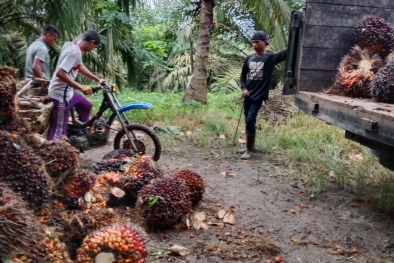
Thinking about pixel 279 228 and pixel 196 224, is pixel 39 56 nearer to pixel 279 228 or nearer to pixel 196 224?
A: pixel 196 224

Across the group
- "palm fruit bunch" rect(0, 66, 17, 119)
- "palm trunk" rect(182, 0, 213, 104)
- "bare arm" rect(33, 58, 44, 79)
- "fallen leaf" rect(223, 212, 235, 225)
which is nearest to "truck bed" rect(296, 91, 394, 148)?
"fallen leaf" rect(223, 212, 235, 225)

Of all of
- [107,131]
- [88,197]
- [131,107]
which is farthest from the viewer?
[107,131]

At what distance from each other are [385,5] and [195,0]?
822 cm

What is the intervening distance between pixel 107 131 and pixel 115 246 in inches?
115

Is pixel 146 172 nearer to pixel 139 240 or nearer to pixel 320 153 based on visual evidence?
pixel 139 240

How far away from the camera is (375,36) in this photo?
3.76 meters

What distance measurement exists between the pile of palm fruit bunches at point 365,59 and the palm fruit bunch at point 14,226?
2.59 meters

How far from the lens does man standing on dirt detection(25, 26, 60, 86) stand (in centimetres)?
549

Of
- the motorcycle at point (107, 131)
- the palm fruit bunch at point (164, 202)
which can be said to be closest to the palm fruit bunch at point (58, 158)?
the palm fruit bunch at point (164, 202)

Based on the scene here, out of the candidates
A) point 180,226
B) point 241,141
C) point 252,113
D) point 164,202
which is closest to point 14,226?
point 164,202

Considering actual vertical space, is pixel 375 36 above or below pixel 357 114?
above

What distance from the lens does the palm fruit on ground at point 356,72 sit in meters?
3.44

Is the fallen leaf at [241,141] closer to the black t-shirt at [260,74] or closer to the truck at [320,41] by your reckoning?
the black t-shirt at [260,74]

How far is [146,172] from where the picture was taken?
3.89 m
